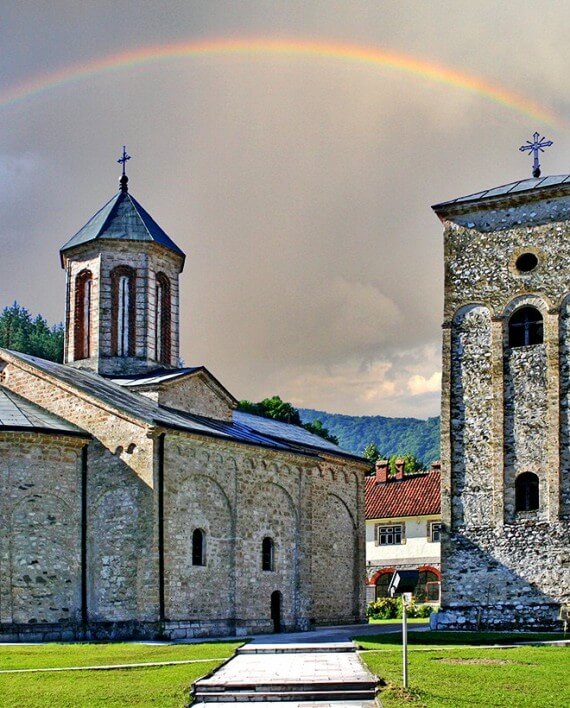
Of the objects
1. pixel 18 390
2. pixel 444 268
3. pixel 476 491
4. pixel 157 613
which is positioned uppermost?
pixel 444 268

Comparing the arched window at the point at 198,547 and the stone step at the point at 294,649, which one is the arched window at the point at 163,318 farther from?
the stone step at the point at 294,649

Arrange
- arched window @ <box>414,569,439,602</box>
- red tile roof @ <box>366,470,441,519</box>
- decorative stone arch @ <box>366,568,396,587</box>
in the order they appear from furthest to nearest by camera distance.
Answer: red tile roof @ <box>366,470,441,519</box>, decorative stone arch @ <box>366,568,396,587</box>, arched window @ <box>414,569,439,602</box>

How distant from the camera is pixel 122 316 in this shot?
1371 inches

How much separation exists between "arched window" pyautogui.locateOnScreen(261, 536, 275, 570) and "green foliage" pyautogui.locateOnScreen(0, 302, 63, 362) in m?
37.9

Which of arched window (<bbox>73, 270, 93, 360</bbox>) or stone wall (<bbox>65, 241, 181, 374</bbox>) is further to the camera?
arched window (<bbox>73, 270, 93, 360</bbox>)

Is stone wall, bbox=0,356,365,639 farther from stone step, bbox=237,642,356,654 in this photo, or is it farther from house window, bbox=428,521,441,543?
house window, bbox=428,521,441,543

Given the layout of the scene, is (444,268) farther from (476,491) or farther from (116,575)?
(116,575)

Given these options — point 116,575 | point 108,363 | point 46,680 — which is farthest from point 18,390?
point 46,680

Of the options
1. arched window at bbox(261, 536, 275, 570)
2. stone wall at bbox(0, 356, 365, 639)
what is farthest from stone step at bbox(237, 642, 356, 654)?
arched window at bbox(261, 536, 275, 570)

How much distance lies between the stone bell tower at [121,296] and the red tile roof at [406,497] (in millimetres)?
20632

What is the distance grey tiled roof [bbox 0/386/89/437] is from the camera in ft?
89.0

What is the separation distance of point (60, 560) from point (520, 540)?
516 inches

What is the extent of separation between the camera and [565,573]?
2817 cm

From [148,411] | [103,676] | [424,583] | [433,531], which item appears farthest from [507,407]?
[424,583]
